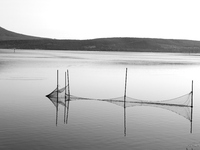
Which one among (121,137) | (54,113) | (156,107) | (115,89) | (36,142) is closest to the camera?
(36,142)

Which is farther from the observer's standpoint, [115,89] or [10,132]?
[115,89]

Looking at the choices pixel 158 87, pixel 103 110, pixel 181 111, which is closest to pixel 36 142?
pixel 103 110

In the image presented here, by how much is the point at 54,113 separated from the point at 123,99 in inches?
435

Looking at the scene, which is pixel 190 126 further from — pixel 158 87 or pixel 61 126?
pixel 158 87

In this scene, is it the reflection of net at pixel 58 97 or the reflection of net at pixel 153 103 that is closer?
the reflection of net at pixel 153 103

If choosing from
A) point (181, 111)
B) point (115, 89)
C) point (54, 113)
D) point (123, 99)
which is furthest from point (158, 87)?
point (54, 113)

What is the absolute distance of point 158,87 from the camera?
188ft

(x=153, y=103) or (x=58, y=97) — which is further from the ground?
(x=58, y=97)

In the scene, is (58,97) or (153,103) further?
(58,97)

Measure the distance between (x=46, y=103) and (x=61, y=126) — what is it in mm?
11190

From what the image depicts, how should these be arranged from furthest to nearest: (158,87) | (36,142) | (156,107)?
(158,87), (156,107), (36,142)

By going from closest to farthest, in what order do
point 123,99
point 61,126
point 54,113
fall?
point 61,126
point 54,113
point 123,99

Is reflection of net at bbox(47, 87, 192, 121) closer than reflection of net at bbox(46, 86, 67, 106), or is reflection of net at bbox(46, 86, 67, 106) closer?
reflection of net at bbox(47, 87, 192, 121)

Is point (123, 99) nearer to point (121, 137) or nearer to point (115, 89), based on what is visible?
point (115, 89)
